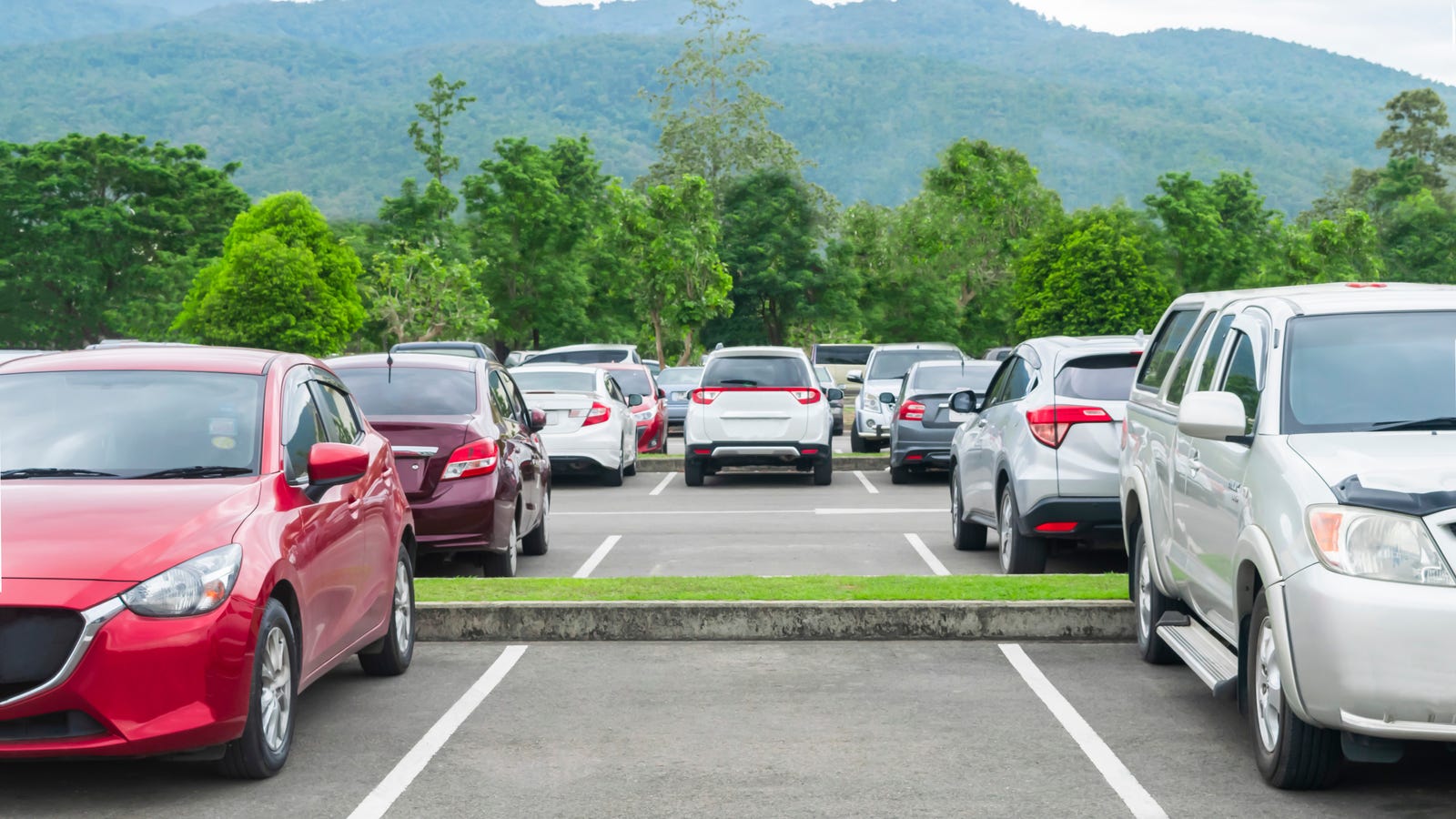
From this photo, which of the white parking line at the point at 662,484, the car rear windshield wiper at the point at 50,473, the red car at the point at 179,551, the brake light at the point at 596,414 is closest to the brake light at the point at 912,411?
the white parking line at the point at 662,484

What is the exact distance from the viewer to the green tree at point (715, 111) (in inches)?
3969

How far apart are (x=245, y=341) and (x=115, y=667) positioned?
2757 inches

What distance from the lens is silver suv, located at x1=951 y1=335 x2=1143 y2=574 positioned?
10.7 m

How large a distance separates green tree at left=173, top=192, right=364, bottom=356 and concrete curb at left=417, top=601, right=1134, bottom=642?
63335 mm

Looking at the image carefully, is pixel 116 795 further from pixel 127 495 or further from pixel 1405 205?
pixel 1405 205

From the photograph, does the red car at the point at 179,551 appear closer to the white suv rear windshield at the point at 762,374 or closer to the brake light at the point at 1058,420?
the brake light at the point at 1058,420

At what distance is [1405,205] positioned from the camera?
99.4 meters

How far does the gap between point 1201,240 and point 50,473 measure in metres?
83.3

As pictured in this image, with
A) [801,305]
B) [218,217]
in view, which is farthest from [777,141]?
[218,217]

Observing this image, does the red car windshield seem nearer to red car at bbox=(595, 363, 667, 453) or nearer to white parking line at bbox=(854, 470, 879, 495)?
white parking line at bbox=(854, 470, 879, 495)

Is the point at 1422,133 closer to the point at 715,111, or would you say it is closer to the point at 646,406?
the point at 715,111

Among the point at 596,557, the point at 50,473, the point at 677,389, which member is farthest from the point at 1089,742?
the point at 677,389

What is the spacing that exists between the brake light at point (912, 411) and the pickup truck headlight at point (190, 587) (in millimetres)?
14743

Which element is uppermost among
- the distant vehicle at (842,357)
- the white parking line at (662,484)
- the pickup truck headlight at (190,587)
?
the pickup truck headlight at (190,587)
